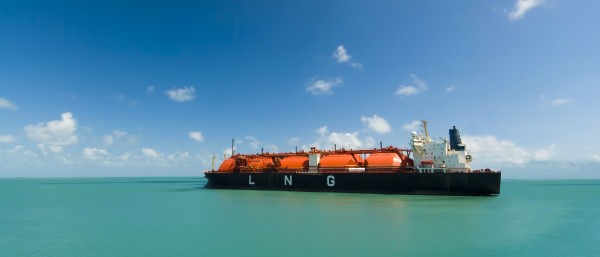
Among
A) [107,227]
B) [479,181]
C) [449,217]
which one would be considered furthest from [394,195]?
[107,227]

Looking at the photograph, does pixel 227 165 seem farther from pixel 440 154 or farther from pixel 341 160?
pixel 440 154

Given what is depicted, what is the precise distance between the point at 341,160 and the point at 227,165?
73.8 ft

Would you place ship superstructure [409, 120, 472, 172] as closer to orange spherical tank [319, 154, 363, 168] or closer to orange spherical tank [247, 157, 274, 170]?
orange spherical tank [319, 154, 363, 168]

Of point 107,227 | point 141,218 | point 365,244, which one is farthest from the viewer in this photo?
point 141,218

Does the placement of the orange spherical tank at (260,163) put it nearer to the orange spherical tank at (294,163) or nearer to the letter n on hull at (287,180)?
the orange spherical tank at (294,163)

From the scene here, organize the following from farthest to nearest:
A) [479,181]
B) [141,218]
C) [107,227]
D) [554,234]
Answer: [479,181]
[141,218]
[107,227]
[554,234]

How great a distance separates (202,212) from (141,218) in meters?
4.76

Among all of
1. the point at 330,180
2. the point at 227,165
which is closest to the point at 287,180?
the point at 330,180

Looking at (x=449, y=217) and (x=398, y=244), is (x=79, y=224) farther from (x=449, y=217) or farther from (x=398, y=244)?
(x=449, y=217)

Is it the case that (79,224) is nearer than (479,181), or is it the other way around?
(79,224)

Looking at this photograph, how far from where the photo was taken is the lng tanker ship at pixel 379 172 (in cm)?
3816

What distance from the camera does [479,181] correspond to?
37.2 m

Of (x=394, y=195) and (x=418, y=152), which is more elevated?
(x=418, y=152)

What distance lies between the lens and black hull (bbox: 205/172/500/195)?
3756 cm
